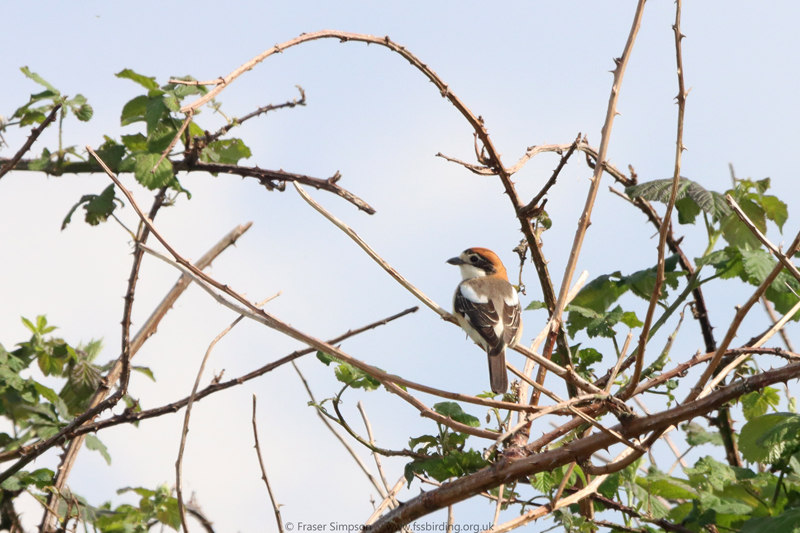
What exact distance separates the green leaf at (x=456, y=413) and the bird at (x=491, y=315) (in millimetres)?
1030

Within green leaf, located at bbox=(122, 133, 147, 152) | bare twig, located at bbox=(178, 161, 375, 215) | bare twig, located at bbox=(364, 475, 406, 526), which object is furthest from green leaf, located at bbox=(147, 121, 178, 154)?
bare twig, located at bbox=(364, 475, 406, 526)

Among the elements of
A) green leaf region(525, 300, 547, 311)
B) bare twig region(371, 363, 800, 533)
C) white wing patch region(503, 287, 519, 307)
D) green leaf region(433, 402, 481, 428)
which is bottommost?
bare twig region(371, 363, 800, 533)

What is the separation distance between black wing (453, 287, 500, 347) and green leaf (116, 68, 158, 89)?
2.95m

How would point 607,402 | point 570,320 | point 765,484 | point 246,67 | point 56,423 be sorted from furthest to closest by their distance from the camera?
point 56,423, point 570,320, point 765,484, point 246,67, point 607,402

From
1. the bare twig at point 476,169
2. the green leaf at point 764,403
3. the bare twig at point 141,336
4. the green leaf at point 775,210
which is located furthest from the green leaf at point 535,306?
the bare twig at point 141,336

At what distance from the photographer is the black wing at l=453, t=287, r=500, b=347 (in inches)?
218

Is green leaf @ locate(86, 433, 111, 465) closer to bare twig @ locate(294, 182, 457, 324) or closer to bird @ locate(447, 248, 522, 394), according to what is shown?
bird @ locate(447, 248, 522, 394)

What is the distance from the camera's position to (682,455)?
496 centimetres

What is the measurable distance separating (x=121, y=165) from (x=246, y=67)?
8.36 ft

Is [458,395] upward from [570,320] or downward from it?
downward

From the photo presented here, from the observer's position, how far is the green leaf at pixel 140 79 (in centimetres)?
558

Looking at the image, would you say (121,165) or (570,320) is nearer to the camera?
(570,320)

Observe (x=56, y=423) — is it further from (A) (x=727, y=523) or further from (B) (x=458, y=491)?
(A) (x=727, y=523)

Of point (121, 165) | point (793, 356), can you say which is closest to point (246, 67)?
point (121, 165)
